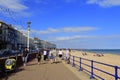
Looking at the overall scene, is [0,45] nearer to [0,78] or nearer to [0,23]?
[0,23]

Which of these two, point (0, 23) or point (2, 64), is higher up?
point (0, 23)

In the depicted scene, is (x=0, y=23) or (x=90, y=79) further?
(x=0, y=23)

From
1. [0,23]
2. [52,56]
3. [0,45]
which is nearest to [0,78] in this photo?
[52,56]

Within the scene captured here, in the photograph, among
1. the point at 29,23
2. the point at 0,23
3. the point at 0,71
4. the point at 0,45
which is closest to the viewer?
the point at 0,71

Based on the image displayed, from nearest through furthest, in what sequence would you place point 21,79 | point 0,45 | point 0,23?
1. point 21,79
2. point 0,45
3. point 0,23

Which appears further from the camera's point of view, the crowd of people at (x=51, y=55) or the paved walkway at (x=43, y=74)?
the crowd of people at (x=51, y=55)

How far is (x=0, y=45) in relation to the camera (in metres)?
91.3

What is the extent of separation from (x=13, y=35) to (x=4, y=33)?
48.9 ft

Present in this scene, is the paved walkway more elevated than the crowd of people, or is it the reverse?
the crowd of people

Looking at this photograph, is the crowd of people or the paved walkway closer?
the paved walkway

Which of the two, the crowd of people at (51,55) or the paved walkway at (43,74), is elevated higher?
the crowd of people at (51,55)

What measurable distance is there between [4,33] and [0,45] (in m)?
13.5

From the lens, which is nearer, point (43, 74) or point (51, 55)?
point (43, 74)

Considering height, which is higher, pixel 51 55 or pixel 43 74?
pixel 51 55
